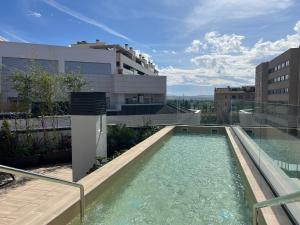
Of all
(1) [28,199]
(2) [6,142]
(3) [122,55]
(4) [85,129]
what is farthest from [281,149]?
(3) [122,55]

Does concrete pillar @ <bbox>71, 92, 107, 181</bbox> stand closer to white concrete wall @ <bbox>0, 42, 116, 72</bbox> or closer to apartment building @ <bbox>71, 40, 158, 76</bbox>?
white concrete wall @ <bbox>0, 42, 116, 72</bbox>

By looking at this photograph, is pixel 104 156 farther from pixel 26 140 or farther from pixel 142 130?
pixel 142 130

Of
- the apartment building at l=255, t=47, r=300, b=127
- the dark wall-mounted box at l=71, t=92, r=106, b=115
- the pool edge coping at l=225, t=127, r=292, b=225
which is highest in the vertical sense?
the apartment building at l=255, t=47, r=300, b=127

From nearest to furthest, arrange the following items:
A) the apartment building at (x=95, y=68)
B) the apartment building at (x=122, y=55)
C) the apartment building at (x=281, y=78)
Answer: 1. the apartment building at (x=95, y=68)
2. the apartment building at (x=122, y=55)
3. the apartment building at (x=281, y=78)

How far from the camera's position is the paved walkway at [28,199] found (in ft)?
15.2

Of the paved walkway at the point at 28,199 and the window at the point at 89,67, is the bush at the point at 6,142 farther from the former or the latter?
the window at the point at 89,67

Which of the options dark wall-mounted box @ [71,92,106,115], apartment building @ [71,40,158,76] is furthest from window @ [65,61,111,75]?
dark wall-mounted box @ [71,92,106,115]

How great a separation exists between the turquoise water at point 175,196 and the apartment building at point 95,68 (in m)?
25.8

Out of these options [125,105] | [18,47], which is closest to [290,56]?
[125,105]

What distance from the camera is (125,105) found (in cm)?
4019

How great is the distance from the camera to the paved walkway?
183 inches

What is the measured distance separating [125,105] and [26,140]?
27.4m

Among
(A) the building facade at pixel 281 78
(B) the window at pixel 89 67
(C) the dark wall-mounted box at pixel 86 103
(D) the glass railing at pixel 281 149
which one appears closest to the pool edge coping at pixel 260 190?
(D) the glass railing at pixel 281 149

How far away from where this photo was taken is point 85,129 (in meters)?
9.67
